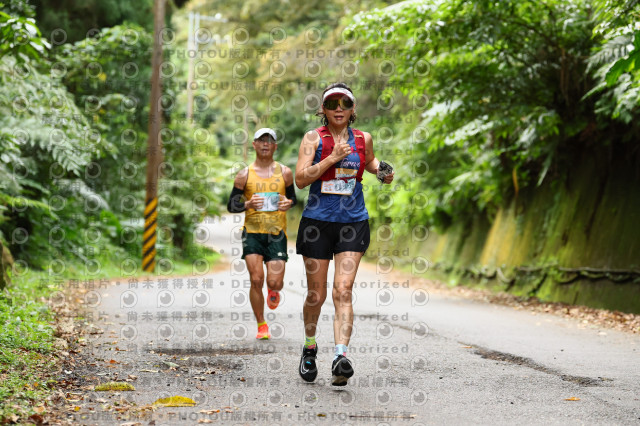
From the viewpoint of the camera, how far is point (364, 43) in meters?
23.2

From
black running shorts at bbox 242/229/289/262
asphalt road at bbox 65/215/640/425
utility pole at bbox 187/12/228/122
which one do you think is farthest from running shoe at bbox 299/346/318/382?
utility pole at bbox 187/12/228/122

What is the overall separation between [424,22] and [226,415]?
26.7 ft

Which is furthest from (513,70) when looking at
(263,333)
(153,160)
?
(153,160)

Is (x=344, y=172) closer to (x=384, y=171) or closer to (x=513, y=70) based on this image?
(x=384, y=171)

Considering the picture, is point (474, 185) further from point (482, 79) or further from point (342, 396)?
point (342, 396)

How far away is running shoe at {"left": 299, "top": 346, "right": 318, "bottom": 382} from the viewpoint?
212 inches

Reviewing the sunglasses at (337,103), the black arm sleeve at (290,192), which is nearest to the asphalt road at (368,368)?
the black arm sleeve at (290,192)

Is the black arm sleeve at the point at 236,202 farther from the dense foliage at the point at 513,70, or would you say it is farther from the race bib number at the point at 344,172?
the dense foliage at the point at 513,70

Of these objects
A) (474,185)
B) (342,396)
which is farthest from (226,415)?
(474,185)

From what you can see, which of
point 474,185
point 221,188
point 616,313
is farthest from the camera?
point 221,188

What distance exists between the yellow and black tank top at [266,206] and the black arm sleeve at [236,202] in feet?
0.23

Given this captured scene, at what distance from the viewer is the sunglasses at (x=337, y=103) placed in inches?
215

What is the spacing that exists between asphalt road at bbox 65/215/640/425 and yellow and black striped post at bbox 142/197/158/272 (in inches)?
306

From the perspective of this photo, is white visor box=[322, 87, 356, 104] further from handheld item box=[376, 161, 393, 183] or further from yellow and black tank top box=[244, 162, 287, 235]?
yellow and black tank top box=[244, 162, 287, 235]
